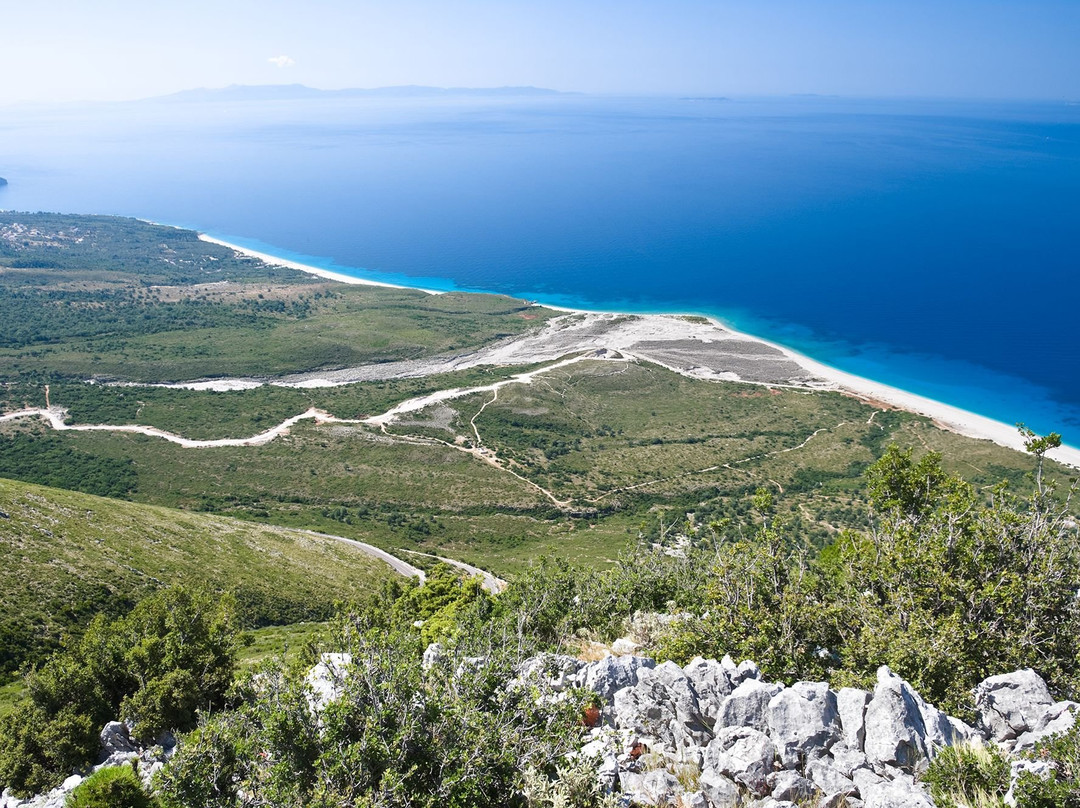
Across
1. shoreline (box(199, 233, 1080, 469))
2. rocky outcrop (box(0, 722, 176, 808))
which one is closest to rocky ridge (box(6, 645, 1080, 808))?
rocky outcrop (box(0, 722, 176, 808))

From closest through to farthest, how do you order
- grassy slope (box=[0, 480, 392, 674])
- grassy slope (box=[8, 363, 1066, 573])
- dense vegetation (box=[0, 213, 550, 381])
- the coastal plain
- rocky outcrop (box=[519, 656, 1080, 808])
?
rocky outcrop (box=[519, 656, 1080, 808]) → grassy slope (box=[0, 480, 392, 674]) → grassy slope (box=[8, 363, 1066, 573]) → the coastal plain → dense vegetation (box=[0, 213, 550, 381])

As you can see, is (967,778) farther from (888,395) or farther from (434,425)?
(888,395)

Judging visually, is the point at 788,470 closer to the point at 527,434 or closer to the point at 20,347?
the point at 527,434

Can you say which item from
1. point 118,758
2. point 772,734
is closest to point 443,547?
point 118,758

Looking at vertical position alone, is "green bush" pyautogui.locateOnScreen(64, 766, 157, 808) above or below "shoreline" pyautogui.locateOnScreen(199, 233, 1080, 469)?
above

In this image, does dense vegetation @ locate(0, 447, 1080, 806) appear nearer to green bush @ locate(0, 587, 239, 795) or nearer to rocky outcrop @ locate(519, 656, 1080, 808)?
green bush @ locate(0, 587, 239, 795)

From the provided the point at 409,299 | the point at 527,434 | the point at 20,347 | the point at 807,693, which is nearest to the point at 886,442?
the point at 527,434

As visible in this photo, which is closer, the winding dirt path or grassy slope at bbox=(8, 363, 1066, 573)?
the winding dirt path

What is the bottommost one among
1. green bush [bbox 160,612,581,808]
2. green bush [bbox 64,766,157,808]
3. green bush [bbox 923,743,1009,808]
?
green bush [bbox 64,766,157,808]

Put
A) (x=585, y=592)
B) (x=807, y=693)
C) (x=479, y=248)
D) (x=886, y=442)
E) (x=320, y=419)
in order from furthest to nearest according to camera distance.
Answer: (x=479, y=248) → (x=320, y=419) → (x=886, y=442) → (x=585, y=592) → (x=807, y=693)
